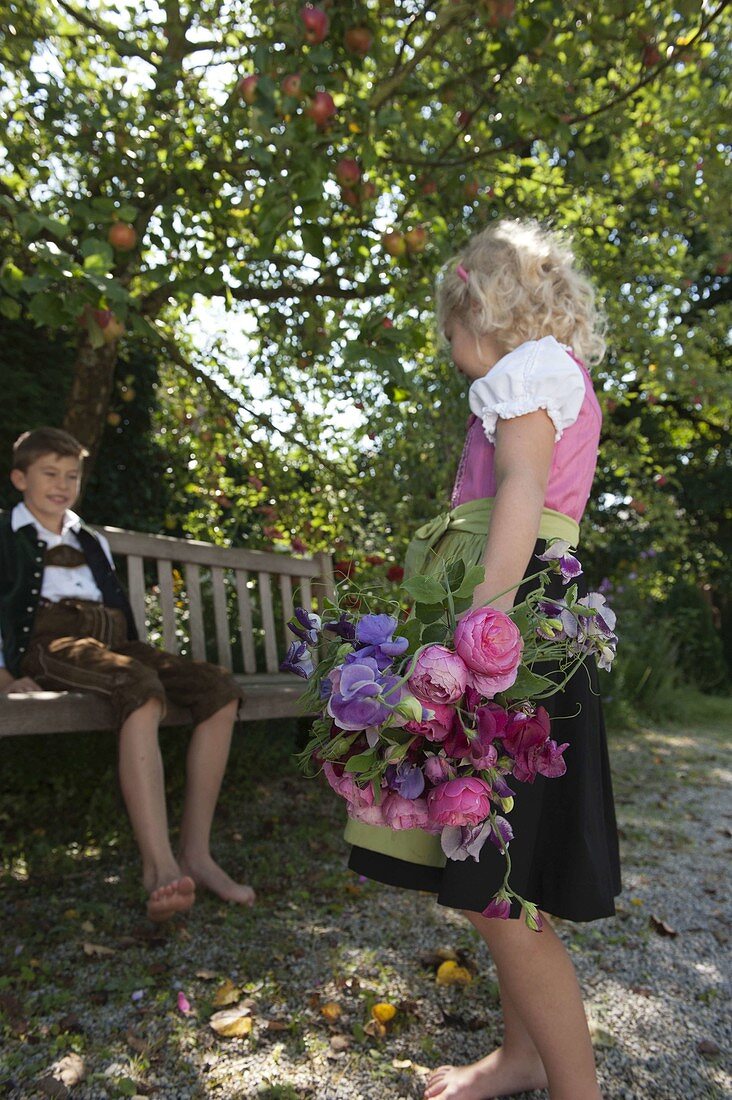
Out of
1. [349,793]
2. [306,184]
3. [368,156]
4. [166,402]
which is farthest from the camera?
[166,402]

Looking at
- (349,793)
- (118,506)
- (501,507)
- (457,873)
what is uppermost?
(118,506)

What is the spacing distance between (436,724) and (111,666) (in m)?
1.83

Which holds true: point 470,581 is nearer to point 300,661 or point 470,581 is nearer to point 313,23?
point 300,661

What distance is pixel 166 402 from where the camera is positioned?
5.25m

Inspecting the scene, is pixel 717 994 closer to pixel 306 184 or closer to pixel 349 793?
pixel 349 793

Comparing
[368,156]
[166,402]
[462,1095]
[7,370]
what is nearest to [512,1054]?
[462,1095]

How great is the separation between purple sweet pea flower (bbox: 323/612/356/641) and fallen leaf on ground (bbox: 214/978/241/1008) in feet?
4.46

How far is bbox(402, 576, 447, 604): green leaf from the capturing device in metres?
1.11

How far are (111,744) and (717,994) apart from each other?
2.42 meters

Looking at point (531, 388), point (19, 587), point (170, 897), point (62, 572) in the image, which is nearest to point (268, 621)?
point (62, 572)

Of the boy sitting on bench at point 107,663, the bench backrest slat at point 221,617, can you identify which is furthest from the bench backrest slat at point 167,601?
the boy sitting on bench at point 107,663

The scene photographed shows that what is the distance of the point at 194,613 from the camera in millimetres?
3510

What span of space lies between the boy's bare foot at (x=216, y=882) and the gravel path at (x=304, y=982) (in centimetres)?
5

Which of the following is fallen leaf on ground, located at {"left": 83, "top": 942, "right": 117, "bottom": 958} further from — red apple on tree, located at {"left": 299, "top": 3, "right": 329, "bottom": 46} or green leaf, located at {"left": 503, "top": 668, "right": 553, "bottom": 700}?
red apple on tree, located at {"left": 299, "top": 3, "right": 329, "bottom": 46}
